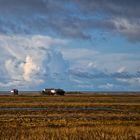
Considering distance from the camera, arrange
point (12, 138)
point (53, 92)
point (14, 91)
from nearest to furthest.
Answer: point (12, 138)
point (53, 92)
point (14, 91)

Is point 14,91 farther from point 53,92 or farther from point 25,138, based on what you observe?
point 25,138

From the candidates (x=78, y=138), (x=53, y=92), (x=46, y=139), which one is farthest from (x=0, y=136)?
(x=53, y=92)

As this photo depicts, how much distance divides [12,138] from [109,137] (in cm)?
561

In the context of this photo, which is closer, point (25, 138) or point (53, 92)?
point (25, 138)

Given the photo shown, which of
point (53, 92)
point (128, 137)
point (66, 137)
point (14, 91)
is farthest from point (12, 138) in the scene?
point (14, 91)

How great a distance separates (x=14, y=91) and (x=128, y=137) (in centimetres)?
→ 16277

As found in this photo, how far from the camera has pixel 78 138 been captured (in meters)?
26.2

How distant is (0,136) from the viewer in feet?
85.3

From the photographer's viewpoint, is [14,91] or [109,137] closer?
[109,137]

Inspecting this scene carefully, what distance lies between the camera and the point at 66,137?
26328 mm

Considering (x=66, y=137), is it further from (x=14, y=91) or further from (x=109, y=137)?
(x=14, y=91)

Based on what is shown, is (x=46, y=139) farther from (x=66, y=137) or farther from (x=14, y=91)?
(x=14, y=91)

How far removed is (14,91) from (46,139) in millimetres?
163392

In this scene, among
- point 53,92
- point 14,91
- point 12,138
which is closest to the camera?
point 12,138
